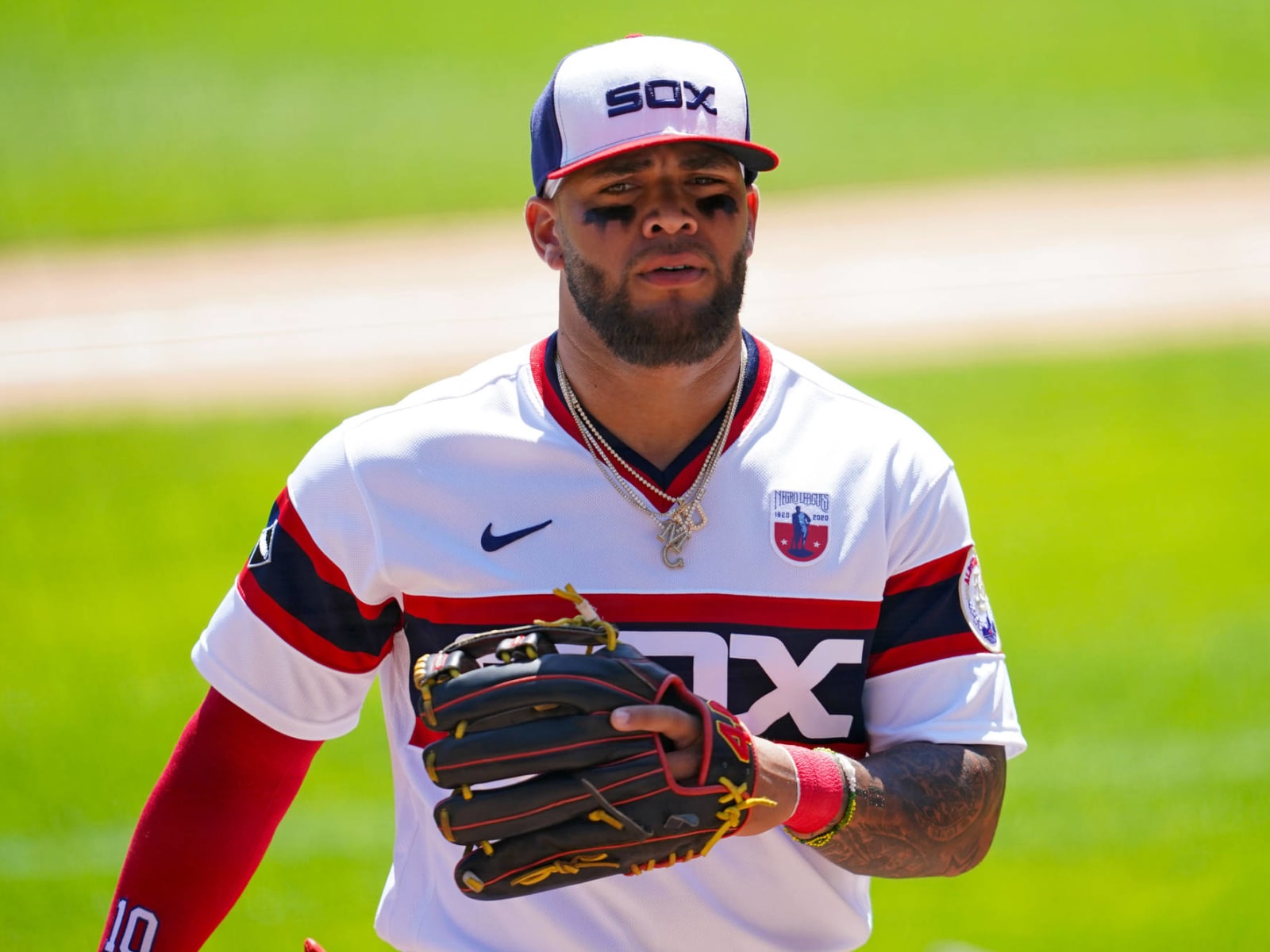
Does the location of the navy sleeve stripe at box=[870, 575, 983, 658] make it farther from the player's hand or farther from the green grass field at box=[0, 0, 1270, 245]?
the green grass field at box=[0, 0, 1270, 245]

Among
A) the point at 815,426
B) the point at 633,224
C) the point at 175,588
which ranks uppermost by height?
the point at 633,224

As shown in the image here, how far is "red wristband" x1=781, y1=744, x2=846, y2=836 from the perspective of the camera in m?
2.13

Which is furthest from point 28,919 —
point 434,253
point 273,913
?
point 434,253

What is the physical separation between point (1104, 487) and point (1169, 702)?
2415mm

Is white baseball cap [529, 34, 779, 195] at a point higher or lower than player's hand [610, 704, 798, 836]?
higher

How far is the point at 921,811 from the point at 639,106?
108 cm

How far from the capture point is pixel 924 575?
7.57 feet

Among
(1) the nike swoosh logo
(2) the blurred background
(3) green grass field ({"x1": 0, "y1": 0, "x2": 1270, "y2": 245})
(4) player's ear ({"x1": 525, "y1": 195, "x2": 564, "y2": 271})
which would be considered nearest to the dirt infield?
(2) the blurred background

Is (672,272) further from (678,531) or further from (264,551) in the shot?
(264,551)

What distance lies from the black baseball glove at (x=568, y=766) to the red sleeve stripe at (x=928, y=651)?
0.33m

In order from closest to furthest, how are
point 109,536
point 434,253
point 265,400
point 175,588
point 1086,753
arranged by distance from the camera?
point 1086,753 < point 175,588 < point 109,536 < point 265,400 < point 434,253

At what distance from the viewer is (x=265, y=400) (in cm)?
981

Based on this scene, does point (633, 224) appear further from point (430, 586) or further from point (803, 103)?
point (803, 103)

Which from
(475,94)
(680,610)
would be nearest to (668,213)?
(680,610)
